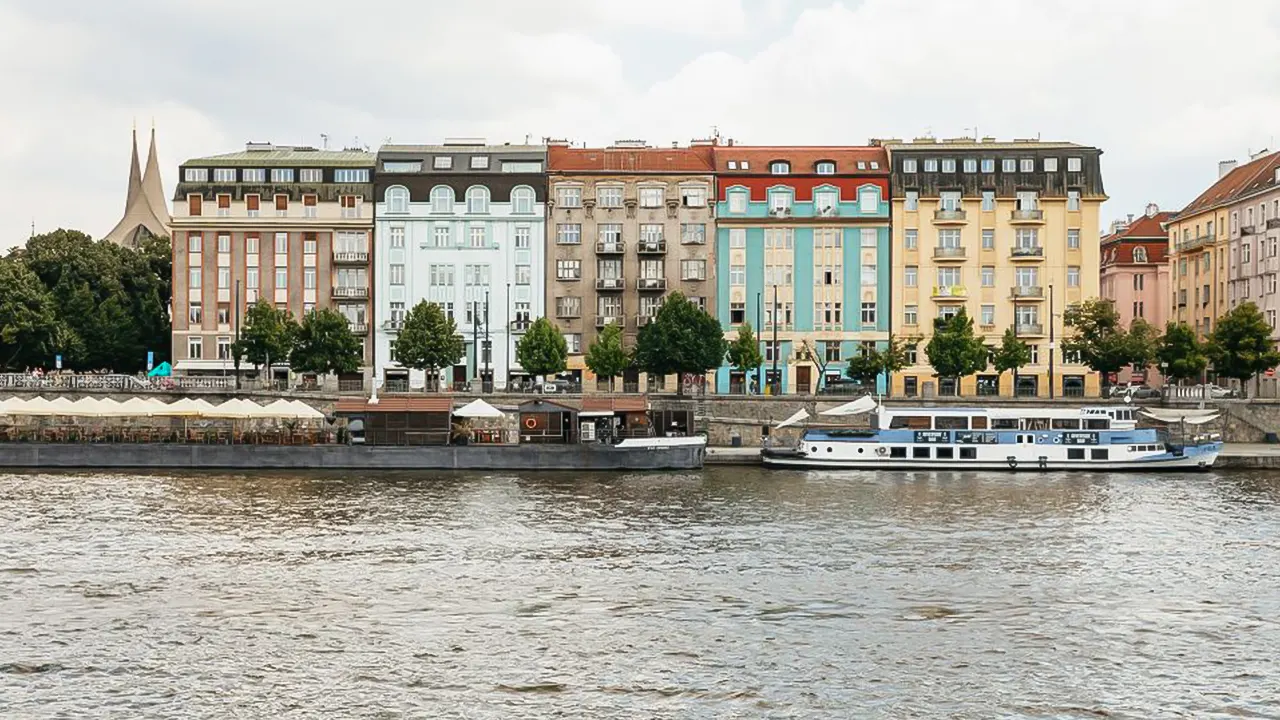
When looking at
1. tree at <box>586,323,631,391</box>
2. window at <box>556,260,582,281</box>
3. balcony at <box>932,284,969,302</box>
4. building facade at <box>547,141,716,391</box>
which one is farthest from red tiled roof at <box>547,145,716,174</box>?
balcony at <box>932,284,969,302</box>

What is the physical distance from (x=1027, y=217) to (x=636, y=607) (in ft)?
244

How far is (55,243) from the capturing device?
11069cm

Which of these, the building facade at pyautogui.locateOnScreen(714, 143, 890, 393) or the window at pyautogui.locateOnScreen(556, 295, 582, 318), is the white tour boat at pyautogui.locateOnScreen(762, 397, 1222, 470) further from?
the window at pyautogui.locateOnScreen(556, 295, 582, 318)

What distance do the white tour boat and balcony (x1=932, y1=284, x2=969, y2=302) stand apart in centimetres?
2921

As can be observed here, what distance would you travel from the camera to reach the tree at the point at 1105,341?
9256 centimetres

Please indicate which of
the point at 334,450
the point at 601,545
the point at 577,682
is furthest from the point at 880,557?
the point at 334,450

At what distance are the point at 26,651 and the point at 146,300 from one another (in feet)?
277

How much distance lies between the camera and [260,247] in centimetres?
10319

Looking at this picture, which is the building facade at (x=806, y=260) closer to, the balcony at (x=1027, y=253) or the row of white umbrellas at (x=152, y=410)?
the balcony at (x=1027, y=253)

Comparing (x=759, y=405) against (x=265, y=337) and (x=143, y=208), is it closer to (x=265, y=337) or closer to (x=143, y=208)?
(x=265, y=337)

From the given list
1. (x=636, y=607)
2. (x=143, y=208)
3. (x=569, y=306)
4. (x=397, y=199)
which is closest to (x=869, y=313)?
(x=569, y=306)

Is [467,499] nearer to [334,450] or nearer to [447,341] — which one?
[334,450]

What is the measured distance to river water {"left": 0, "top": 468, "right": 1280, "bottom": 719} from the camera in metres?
26.9

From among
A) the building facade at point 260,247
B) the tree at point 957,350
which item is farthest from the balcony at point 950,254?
the building facade at point 260,247
